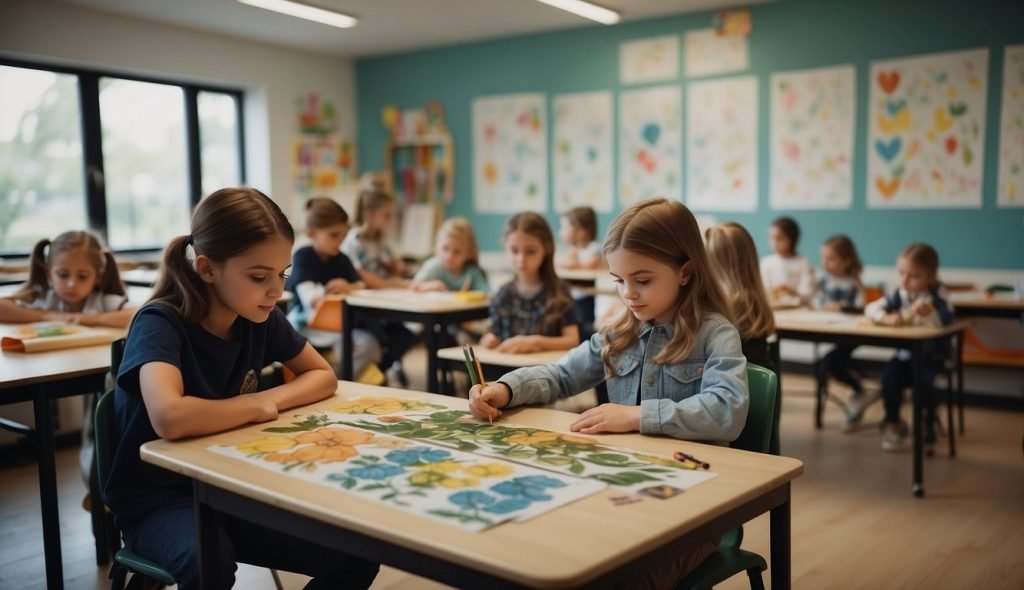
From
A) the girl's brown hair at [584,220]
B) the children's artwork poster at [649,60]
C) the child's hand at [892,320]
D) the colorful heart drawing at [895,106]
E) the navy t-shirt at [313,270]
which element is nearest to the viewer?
the child's hand at [892,320]

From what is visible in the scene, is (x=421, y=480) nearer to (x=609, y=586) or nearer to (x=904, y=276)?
(x=609, y=586)

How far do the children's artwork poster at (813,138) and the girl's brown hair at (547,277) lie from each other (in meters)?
3.10

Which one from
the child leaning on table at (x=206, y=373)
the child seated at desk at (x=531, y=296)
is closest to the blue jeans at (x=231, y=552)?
the child leaning on table at (x=206, y=373)

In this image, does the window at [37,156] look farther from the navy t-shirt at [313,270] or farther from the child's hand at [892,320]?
the child's hand at [892,320]

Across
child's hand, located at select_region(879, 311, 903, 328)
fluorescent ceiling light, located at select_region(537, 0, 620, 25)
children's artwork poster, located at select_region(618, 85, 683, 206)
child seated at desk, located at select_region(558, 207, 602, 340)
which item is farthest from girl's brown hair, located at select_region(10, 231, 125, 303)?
children's artwork poster, located at select_region(618, 85, 683, 206)

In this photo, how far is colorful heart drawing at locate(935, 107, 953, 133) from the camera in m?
5.32

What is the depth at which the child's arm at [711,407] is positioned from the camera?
157 cm

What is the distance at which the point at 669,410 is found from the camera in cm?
157

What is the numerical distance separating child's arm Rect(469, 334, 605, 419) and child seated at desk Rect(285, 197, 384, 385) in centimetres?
233

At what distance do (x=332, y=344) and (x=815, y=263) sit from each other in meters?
3.28

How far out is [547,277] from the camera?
133 inches

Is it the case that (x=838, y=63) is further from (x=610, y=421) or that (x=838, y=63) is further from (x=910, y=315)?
(x=610, y=421)

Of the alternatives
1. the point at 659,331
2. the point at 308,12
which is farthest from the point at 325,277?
the point at 659,331

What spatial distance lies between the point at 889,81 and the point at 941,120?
40 cm
